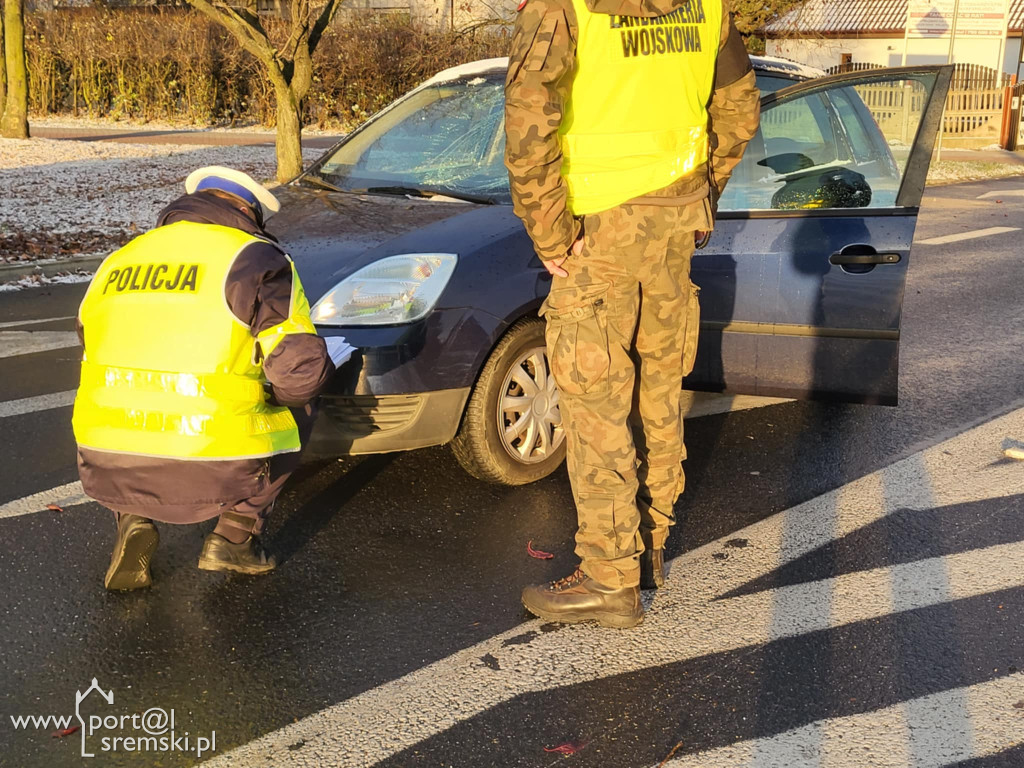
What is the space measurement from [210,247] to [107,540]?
1386mm

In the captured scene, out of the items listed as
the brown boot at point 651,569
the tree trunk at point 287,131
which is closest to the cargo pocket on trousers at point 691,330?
the brown boot at point 651,569

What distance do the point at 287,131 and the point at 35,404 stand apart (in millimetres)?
8754

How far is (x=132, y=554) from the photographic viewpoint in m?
3.73

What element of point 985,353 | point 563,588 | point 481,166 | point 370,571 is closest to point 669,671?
point 563,588

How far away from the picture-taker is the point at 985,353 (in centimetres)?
694

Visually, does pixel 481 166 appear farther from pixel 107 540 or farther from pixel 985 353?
pixel 985 353

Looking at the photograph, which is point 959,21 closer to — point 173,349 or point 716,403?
point 716,403

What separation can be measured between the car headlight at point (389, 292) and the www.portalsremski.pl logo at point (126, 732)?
5.37 ft

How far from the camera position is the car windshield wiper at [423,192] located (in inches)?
189

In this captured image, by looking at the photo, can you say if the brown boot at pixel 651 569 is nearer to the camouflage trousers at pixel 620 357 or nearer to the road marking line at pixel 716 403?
the camouflage trousers at pixel 620 357

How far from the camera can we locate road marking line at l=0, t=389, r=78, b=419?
18.6ft

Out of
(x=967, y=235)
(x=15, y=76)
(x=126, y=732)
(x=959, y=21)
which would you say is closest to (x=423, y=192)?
(x=126, y=732)

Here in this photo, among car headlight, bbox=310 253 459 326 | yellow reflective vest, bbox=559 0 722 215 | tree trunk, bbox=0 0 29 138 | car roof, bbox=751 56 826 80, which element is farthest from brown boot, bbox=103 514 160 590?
tree trunk, bbox=0 0 29 138

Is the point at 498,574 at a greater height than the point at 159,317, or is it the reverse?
the point at 159,317
